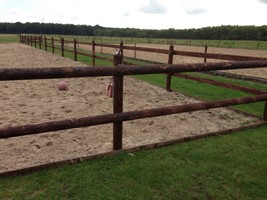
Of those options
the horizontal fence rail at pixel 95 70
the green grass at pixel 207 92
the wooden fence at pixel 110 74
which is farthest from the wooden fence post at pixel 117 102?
the green grass at pixel 207 92

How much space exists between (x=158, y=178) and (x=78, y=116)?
285 centimetres

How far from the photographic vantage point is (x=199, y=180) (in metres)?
2.70

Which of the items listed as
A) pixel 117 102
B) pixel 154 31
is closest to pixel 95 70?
pixel 117 102

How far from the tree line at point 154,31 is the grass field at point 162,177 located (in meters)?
65.5

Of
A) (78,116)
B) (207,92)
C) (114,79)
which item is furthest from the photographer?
(207,92)

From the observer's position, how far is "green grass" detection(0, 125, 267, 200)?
2.43m

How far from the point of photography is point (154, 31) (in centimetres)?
10462

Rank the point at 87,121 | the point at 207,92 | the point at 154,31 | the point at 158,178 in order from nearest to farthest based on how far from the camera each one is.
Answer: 1. the point at 158,178
2. the point at 87,121
3. the point at 207,92
4. the point at 154,31

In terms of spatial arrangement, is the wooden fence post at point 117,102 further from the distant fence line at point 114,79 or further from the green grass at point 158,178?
the green grass at point 158,178

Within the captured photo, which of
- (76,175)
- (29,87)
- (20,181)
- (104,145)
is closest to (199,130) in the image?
(104,145)

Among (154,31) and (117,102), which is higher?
(154,31)

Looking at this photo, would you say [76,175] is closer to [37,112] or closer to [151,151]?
[151,151]

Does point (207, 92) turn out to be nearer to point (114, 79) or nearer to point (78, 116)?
point (78, 116)

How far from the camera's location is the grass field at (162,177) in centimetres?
243
